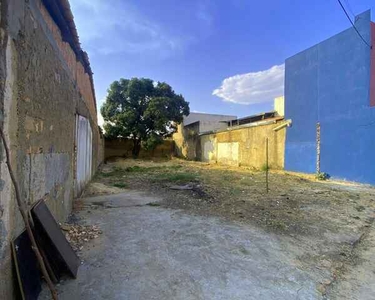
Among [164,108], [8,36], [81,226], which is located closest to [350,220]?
[81,226]

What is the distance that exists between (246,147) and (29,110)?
1687 centimetres

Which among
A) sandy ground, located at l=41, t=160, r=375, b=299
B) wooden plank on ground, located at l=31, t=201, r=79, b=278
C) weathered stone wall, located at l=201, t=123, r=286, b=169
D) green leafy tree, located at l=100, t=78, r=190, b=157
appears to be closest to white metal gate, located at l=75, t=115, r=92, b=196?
sandy ground, located at l=41, t=160, r=375, b=299

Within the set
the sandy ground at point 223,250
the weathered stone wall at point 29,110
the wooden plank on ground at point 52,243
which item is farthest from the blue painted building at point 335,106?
the wooden plank on ground at point 52,243

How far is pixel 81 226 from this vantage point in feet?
12.5

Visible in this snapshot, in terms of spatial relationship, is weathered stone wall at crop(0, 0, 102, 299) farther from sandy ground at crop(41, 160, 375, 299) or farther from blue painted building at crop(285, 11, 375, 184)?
blue painted building at crop(285, 11, 375, 184)

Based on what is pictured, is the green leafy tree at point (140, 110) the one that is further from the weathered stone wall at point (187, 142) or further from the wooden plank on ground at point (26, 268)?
the wooden plank on ground at point (26, 268)

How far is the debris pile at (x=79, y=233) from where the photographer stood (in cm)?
318

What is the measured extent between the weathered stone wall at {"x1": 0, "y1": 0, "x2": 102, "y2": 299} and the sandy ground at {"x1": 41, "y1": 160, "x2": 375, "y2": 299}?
83 centimetres

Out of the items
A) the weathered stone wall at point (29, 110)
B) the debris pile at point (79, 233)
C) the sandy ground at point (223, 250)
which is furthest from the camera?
the debris pile at point (79, 233)

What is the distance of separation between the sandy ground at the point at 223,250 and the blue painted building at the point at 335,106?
225 inches

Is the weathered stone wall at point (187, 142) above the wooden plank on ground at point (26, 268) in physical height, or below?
above

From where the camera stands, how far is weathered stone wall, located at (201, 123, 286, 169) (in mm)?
15582

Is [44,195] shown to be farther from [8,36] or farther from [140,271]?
[8,36]

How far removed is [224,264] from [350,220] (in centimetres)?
353
